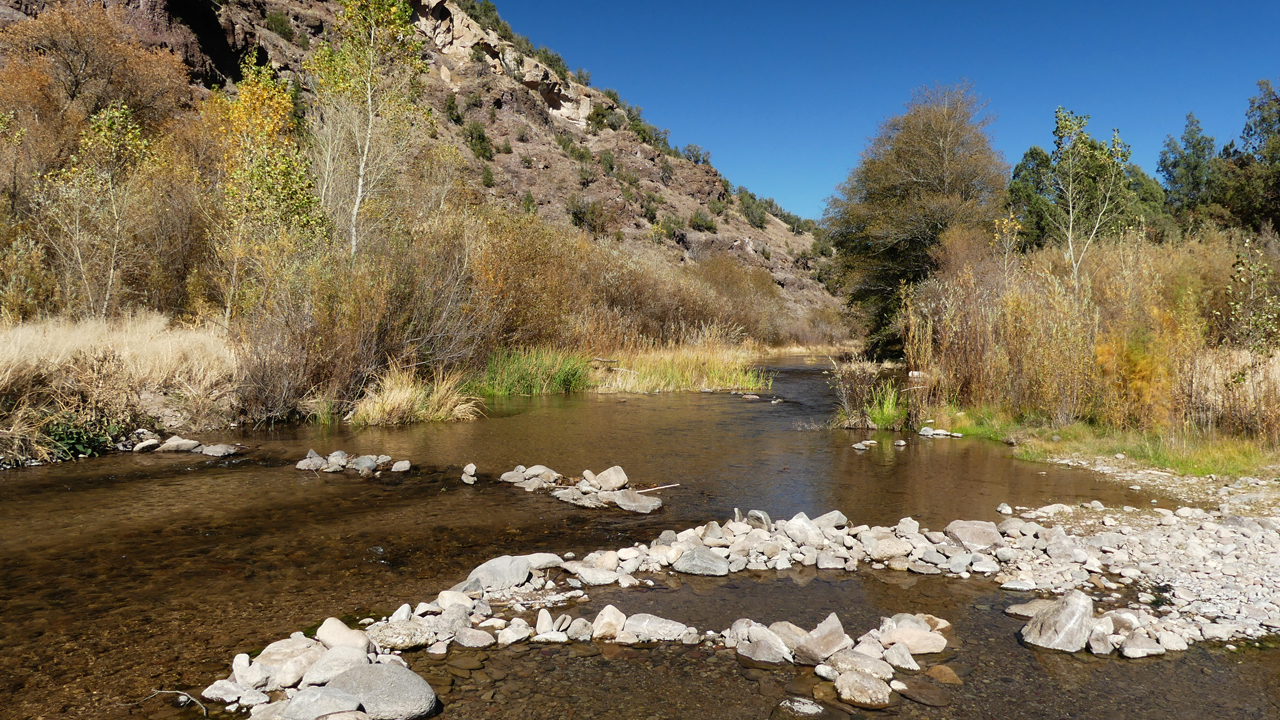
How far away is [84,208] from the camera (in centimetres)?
1469

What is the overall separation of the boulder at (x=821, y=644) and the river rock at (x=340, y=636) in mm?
2358

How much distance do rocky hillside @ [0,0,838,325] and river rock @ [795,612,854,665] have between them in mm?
33470

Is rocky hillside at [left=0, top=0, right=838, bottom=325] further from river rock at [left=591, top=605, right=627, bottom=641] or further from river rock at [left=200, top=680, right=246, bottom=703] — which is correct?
river rock at [left=200, top=680, right=246, bottom=703]

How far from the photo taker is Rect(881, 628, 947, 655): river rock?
12.7 feet

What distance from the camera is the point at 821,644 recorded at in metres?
3.77

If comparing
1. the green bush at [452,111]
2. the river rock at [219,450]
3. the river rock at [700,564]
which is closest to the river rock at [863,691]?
the river rock at [700,564]

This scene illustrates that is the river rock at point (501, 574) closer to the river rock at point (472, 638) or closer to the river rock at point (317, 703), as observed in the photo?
the river rock at point (472, 638)

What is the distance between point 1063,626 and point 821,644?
1.44m

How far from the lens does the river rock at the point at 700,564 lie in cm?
513

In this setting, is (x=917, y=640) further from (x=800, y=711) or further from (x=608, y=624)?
(x=608, y=624)

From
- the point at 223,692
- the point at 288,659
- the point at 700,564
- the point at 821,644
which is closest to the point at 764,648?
the point at 821,644

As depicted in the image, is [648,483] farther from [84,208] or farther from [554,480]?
[84,208]

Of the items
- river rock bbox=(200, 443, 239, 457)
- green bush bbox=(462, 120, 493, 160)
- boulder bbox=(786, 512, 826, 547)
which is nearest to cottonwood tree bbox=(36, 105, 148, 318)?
river rock bbox=(200, 443, 239, 457)

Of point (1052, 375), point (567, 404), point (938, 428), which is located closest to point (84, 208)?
point (567, 404)
